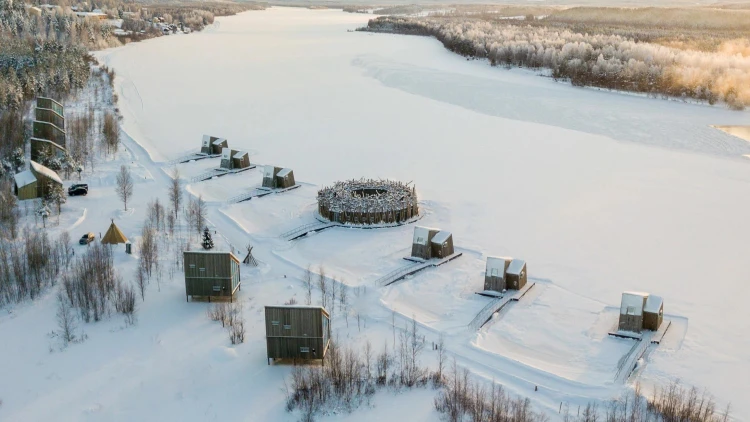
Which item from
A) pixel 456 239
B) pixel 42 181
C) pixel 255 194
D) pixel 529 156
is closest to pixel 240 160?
pixel 255 194

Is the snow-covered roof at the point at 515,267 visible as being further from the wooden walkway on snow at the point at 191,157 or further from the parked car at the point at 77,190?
the wooden walkway on snow at the point at 191,157

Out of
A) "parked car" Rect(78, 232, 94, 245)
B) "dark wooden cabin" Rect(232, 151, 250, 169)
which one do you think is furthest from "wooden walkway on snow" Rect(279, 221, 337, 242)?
"dark wooden cabin" Rect(232, 151, 250, 169)

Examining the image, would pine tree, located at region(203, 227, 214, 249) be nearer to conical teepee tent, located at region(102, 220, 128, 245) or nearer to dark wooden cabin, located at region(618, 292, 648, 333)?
conical teepee tent, located at region(102, 220, 128, 245)

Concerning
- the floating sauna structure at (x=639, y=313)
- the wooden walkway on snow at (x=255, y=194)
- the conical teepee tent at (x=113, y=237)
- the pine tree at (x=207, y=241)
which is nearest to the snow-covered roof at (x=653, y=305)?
the floating sauna structure at (x=639, y=313)

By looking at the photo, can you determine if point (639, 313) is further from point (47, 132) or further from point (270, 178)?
point (47, 132)

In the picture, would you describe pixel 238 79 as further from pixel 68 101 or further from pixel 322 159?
pixel 322 159

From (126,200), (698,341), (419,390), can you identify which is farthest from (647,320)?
(126,200)

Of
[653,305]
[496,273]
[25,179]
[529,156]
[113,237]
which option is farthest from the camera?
[529,156]
